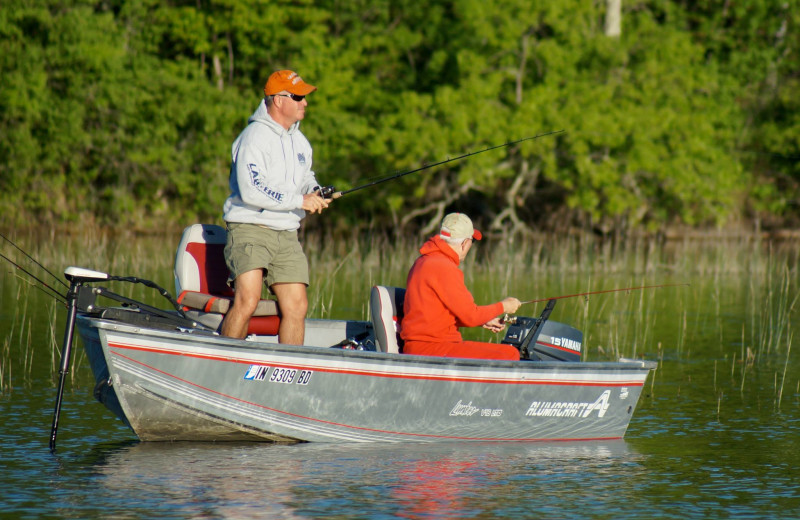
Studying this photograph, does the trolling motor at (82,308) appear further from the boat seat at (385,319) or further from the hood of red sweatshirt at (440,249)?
the hood of red sweatshirt at (440,249)

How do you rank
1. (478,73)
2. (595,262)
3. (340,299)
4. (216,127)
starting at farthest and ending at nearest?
(216,127) < (478,73) < (595,262) < (340,299)

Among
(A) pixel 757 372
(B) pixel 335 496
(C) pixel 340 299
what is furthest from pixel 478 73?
(B) pixel 335 496

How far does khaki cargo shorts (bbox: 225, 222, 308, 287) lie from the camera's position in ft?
24.1

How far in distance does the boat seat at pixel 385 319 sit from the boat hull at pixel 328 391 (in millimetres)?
388

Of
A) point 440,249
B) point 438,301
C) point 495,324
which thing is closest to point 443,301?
point 438,301

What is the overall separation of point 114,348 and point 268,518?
1703 millimetres

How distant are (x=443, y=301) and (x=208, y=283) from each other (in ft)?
5.06

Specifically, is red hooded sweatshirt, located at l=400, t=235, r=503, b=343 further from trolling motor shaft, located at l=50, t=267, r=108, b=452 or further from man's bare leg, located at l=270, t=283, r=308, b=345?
trolling motor shaft, located at l=50, t=267, r=108, b=452

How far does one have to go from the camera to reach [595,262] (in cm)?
1895

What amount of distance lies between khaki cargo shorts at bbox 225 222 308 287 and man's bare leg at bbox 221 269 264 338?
5 centimetres

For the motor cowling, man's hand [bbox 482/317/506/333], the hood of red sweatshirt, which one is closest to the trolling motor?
the hood of red sweatshirt

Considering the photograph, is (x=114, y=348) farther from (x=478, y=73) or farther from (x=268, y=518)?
(x=478, y=73)

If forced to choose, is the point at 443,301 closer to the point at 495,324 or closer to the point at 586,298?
the point at 495,324

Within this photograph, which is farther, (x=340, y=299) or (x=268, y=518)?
(x=340, y=299)
